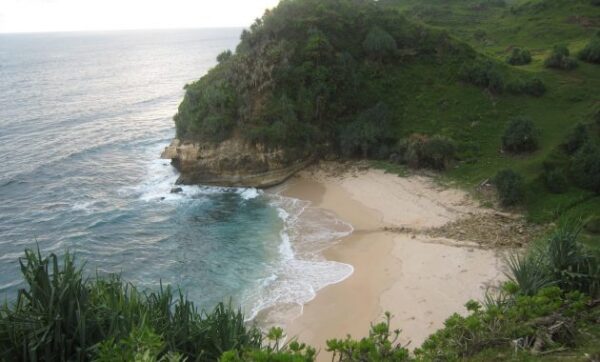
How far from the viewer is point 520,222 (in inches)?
1043

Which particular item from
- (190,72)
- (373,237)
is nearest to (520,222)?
(373,237)

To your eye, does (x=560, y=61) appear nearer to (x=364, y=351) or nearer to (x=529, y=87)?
(x=529, y=87)

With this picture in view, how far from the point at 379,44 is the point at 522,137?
16.0 meters

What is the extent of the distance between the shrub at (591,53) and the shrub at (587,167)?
67.0 feet

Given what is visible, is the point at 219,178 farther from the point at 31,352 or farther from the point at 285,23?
the point at 31,352

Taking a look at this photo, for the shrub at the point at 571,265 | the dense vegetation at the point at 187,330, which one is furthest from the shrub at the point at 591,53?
the dense vegetation at the point at 187,330

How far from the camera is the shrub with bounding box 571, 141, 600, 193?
27.9m

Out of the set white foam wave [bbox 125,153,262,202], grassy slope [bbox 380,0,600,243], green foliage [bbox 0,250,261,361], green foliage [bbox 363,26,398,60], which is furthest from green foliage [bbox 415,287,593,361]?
green foliage [bbox 363,26,398,60]

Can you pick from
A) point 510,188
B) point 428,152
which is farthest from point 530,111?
point 510,188

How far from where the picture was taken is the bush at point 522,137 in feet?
109

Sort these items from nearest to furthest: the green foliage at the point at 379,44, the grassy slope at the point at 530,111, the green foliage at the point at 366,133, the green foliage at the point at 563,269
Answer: the green foliage at the point at 563,269, the grassy slope at the point at 530,111, the green foliage at the point at 366,133, the green foliage at the point at 379,44

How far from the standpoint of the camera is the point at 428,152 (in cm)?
3444

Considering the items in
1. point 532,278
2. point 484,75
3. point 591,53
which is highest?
point 591,53

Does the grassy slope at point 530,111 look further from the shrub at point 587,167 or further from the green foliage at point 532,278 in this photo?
the green foliage at point 532,278
